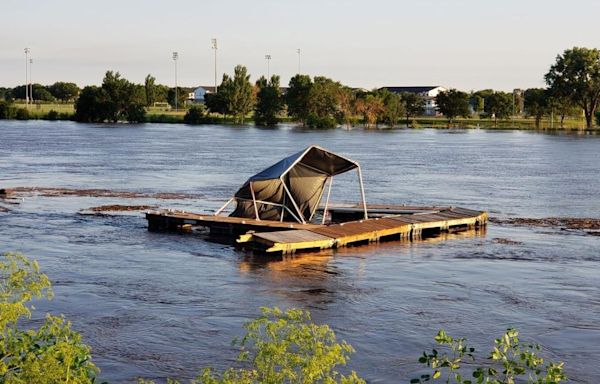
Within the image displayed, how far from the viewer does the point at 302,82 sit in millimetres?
174375

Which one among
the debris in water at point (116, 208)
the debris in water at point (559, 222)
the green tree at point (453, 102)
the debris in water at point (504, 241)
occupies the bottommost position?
the debris in water at point (504, 241)

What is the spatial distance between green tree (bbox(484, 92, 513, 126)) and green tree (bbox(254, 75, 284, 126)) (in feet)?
149

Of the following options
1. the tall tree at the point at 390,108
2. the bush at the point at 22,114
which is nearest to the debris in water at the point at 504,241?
the tall tree at the point at 390,108

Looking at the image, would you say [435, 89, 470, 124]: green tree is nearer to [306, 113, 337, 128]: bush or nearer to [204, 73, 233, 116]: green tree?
[306, 113, 337, 128]: bush

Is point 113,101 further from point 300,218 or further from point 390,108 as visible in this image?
point 300,218

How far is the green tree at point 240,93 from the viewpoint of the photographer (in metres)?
180

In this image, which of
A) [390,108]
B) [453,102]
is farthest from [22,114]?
[453,102]

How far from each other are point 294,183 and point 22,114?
171014 millimetres

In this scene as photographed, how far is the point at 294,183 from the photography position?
35.4 metres

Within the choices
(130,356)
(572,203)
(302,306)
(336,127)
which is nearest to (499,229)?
(572,203)

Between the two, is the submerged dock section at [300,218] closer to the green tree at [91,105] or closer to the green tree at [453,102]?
the green tree at [453,102]

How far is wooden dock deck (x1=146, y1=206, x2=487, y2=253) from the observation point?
30.3 m

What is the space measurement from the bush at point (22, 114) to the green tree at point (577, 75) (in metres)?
112

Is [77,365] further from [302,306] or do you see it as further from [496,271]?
[496,271]
